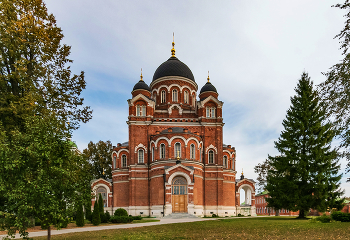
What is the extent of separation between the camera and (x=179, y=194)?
30203 millimetres

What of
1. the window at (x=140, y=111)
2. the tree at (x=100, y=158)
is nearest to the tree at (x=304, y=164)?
the window at (x=140, y=111)

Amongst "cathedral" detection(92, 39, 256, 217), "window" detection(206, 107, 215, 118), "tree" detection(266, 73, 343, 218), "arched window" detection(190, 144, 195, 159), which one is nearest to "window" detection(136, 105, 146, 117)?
"cathedral" detection(92, 39, 256, 217)

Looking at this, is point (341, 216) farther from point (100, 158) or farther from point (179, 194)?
point (100, 158)

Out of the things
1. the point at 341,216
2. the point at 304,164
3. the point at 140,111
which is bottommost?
the point at 341,216

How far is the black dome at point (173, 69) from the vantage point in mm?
A: 39344

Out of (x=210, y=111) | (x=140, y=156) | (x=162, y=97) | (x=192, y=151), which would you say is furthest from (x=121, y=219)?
(x=162, y=97)

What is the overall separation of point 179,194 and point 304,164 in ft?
41.1

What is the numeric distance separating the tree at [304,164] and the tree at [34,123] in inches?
648

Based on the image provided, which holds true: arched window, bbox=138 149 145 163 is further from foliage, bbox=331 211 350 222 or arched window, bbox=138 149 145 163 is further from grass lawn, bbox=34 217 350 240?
foliage, bbox=331 211 350 222

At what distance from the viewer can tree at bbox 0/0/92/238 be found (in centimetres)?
1023

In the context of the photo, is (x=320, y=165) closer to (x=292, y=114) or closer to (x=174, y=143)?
(x=292, y=114)

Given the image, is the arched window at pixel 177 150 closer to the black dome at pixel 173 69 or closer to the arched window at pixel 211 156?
the arched window at pixel 211 156

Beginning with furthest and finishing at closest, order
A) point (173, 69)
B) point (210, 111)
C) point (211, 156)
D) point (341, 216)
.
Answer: point (173, 69) → point (210, 111) → point (211, 156) → point (341, 216)

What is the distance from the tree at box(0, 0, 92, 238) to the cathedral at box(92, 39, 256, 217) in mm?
14905
